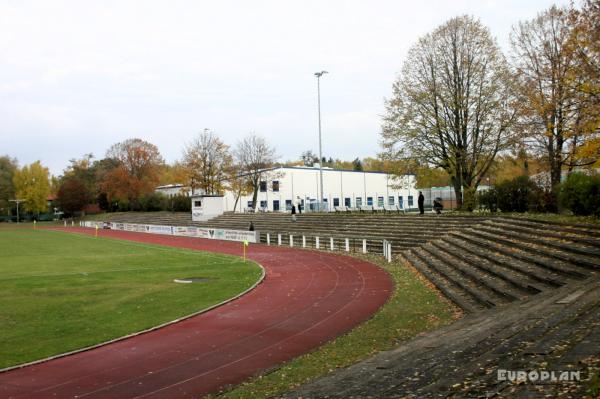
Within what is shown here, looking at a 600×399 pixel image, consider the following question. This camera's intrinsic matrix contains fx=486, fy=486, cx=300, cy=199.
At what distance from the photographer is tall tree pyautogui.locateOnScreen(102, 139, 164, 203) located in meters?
85.0

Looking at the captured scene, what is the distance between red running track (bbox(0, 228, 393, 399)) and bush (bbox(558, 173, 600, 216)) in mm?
8798

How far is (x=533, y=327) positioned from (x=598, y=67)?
13006 millimetres

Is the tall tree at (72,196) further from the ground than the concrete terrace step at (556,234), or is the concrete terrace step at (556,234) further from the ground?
the tall tree at (72,196)

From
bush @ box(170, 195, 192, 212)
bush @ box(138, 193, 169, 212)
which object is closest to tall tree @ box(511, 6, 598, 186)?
bush @ box(170, 195, 192, 212)

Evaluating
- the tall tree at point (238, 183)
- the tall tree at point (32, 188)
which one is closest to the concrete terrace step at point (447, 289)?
the tall tree at point (238, 183)

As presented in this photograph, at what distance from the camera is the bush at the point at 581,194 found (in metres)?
19.5

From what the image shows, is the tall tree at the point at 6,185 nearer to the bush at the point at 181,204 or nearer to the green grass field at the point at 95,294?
the bush at the point at 181,204

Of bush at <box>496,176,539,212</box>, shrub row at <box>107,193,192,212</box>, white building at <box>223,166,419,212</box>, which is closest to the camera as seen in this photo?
bush at <box>496,176,539,212</box>

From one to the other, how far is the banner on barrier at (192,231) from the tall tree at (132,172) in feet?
48.4

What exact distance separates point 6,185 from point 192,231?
218ft

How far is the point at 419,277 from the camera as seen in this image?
20078 mm

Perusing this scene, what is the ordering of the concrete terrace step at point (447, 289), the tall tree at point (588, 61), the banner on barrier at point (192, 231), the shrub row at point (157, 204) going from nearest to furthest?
the concrete terrace step at point (447, 289)
the tall tree at point (588, 61)
the banner on barrier at point (192, 231)
the shrub row at point (157, 204)

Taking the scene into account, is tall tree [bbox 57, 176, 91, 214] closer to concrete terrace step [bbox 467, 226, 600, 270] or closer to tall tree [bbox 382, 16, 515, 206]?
tall tree [bbox 382, 16, 515, 206]

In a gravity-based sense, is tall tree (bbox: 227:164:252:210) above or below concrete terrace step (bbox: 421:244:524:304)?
above
